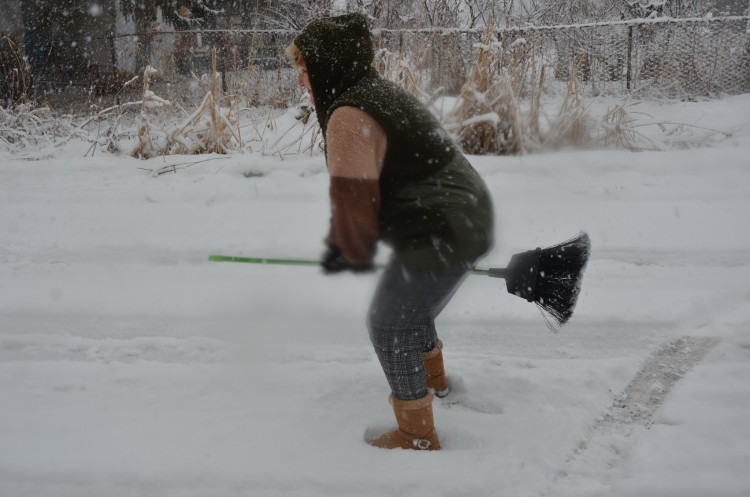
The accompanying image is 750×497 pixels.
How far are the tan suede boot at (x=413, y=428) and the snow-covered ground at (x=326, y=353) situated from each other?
0.05 meters

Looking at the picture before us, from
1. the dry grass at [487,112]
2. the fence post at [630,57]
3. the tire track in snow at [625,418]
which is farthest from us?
the fence post at [630,57]

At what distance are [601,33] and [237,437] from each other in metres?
9.50

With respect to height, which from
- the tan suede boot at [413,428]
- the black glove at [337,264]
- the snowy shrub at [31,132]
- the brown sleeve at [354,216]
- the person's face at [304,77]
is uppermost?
the person's face at [304,77]

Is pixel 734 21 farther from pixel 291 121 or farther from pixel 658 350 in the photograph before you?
pixel 658 350

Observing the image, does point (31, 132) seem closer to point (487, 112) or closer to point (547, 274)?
point (487, 112)

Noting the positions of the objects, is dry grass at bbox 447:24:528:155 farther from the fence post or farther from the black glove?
the fence post

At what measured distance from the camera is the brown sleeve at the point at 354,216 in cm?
173

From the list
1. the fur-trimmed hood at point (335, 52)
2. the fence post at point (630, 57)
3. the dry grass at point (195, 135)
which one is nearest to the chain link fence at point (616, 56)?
the fence post at point (630, 57)

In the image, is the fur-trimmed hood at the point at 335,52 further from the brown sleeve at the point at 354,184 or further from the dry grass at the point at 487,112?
the dry grass at the point at 487,112

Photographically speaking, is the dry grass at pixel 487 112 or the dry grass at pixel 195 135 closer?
the dry grass at pixel 487 112

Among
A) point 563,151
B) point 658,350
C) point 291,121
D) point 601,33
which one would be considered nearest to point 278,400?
point 658,350

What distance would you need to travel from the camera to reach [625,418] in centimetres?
228

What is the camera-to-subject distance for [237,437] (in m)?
2.20

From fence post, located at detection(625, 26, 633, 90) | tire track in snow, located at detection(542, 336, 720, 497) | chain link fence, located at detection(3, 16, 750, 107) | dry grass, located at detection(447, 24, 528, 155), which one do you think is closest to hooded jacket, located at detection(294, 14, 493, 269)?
tire track in snow, located at detection(542, 336, 720, 497)
